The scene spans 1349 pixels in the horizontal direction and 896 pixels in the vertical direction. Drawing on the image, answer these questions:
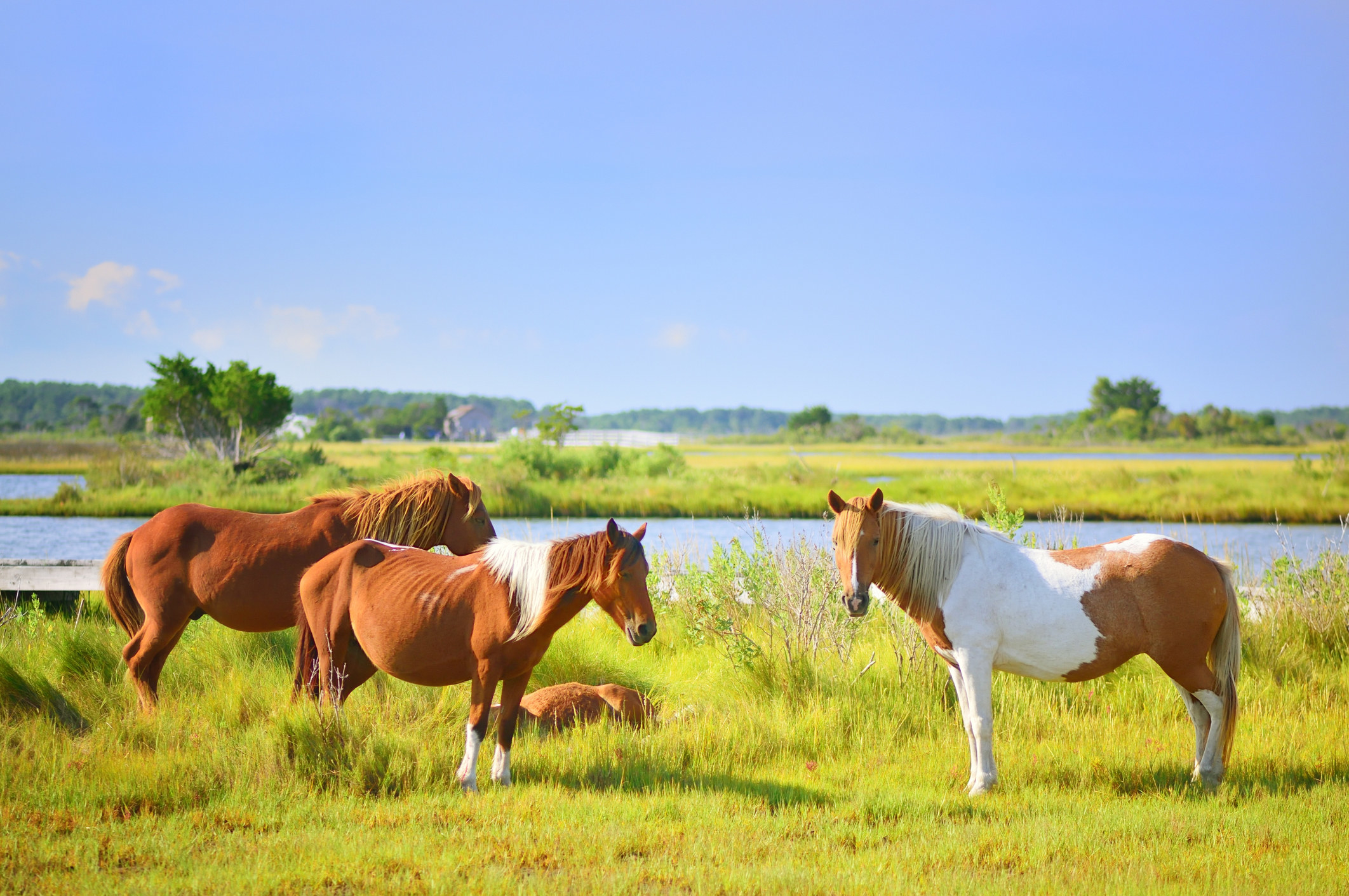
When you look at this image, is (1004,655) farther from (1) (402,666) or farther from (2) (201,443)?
(2) (201,443)

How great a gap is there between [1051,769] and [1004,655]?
0.96 m

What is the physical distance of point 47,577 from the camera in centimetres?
900

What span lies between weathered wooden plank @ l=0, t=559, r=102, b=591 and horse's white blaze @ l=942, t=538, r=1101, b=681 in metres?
8.67

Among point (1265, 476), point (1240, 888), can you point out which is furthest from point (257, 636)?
point (1265, 476)

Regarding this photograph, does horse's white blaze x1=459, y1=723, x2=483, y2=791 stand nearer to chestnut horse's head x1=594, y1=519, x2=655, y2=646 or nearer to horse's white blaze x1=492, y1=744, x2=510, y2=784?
horse's white blaze x1=492, y1=744, x2=510, y2=784

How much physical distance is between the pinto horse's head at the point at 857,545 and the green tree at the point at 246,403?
3256 centimetres

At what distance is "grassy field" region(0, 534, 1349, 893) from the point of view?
3605 mm

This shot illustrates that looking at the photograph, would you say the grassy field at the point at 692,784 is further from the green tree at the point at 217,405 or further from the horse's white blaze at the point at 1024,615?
the green tree at the point at 217,405

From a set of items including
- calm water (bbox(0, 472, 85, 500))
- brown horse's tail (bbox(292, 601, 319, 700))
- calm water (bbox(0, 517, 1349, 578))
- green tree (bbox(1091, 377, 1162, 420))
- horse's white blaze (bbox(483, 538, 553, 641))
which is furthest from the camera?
green tree (bbox(1091, 377, 1162, 420))

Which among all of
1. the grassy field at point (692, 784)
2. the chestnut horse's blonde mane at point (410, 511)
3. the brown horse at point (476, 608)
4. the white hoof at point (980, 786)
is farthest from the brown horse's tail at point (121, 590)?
the white hoof at point (980, 786)

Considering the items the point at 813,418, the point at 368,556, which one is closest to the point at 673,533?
the point at 368,556

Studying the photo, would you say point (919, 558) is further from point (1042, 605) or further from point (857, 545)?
point (1042, 605)

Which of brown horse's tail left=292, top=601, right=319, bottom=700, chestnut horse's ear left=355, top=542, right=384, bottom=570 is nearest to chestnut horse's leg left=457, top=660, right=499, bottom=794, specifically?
chestnut horse's ear left=355, top=542, right=384, bottom=570

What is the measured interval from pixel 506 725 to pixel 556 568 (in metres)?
0.90
